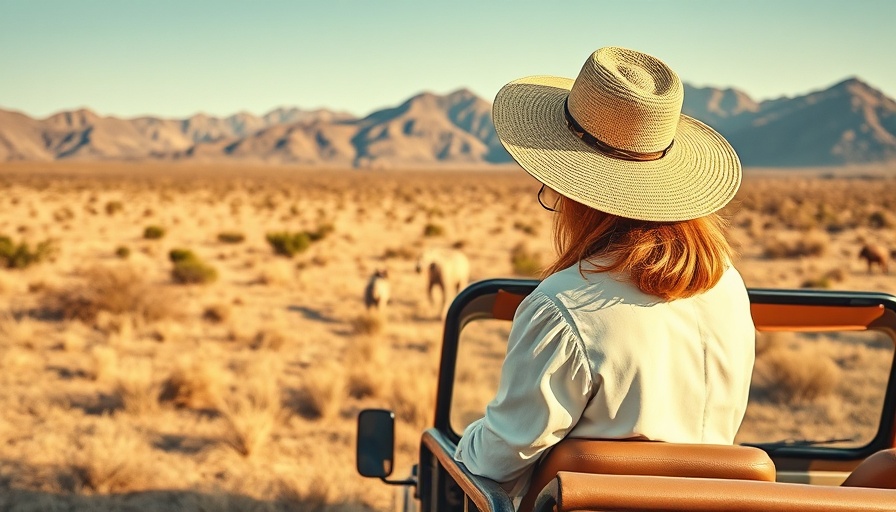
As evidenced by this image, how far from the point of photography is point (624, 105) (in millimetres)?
1766

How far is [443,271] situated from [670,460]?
30.7ft

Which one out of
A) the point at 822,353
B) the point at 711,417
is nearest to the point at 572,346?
the point at 711,417

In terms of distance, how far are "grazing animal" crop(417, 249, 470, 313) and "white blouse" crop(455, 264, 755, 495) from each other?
8.99 m

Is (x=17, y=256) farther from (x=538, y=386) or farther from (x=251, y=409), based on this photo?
(x=538, y=386)

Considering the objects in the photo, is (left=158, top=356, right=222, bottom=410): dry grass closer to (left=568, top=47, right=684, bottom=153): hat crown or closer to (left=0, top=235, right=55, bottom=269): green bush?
(left=568, top=47, right=684, bottom=153): hat crown

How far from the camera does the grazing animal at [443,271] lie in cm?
1088

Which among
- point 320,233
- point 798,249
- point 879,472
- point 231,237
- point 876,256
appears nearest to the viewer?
point 879,472

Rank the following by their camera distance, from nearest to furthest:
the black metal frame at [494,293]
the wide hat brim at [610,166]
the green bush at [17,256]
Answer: the wide hat brim at [610,166] < the black metal frame at [494,293] < the green bush at [17,256]

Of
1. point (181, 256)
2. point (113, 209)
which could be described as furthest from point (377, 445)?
point (113, 209)

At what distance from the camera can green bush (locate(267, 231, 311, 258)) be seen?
1716 centimetres

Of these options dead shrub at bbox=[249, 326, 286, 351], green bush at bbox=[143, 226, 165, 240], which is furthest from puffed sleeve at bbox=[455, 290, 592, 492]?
green bush at bbox=[143, 226, 165, 240]

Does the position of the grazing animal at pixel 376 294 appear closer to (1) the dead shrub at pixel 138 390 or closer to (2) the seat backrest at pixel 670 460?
(1) the dead shrub at pixel 138 390

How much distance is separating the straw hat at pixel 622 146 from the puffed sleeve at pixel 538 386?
0.28 metres

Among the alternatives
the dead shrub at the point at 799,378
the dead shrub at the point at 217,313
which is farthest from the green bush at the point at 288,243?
the dead shrub at the point at 799,378
